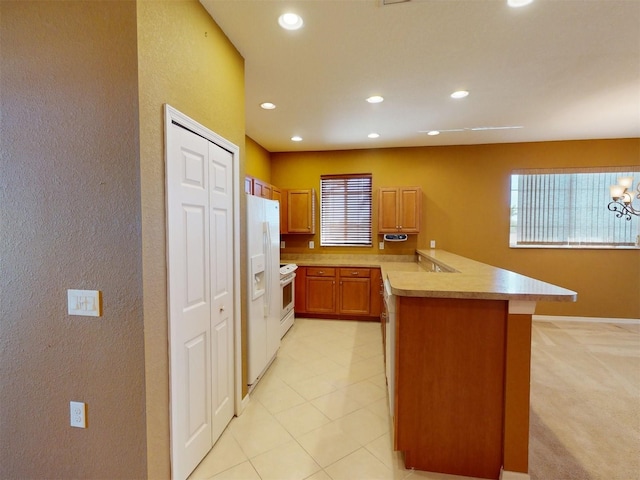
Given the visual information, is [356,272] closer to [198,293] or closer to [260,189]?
[260,189]

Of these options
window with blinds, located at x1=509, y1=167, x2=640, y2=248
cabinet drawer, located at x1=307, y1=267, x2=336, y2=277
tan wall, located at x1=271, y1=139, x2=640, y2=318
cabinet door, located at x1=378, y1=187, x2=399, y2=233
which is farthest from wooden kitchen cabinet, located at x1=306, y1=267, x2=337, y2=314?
window with blinds, located at x1=509, y1=167, x2=640, y2=248

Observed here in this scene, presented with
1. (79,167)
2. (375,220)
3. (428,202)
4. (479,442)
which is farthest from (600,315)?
(79,167)

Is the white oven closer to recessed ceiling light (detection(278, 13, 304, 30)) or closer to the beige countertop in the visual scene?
the beige countertop

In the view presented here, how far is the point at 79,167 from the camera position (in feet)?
4.32

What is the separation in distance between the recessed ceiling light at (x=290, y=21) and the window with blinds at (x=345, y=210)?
308cm

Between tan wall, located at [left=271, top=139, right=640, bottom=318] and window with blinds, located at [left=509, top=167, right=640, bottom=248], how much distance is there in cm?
12

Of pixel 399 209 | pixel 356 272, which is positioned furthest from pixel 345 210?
pixel 356 272

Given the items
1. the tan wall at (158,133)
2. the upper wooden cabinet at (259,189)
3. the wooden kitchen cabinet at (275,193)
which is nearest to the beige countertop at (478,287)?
the tan wall at (158,133)

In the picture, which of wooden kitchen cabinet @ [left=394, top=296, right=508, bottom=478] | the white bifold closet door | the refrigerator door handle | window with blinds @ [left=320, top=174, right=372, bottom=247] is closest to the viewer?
the white bifold closet door

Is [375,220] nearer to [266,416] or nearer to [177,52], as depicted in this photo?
[266,416]

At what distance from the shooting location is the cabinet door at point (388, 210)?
14.9 feet

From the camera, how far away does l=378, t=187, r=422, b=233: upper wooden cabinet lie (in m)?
4.50

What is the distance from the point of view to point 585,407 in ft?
7.57

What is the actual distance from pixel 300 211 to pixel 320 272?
3.57ft
